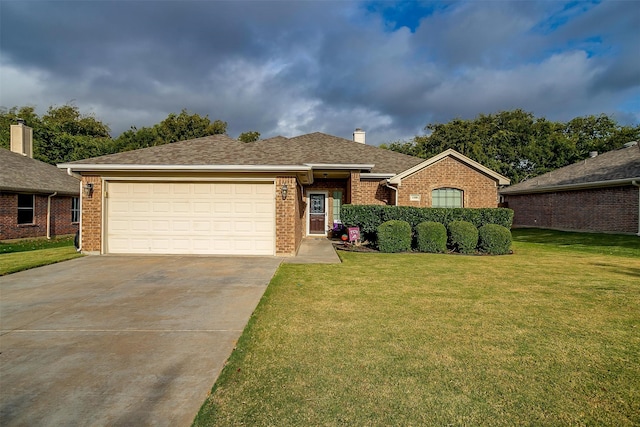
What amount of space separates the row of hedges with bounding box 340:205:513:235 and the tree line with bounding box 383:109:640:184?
2940cm

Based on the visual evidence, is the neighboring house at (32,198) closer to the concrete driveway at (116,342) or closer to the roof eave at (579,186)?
the concrete driveway at (116,342)

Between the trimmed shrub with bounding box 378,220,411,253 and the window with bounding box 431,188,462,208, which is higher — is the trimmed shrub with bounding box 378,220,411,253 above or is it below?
below

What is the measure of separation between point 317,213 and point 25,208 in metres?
13.6

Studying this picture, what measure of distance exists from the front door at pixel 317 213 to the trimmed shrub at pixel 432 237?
607 cm

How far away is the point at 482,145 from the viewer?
40.8 meters

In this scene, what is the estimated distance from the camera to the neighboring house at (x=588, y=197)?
1611cm

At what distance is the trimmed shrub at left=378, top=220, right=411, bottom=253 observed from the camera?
1110 centimetres

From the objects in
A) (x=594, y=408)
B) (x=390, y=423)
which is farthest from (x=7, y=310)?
(x=594, y=408)

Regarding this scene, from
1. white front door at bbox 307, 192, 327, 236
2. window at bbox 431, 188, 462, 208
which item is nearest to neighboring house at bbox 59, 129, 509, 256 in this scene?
white front door at bbox 307, 192, 327, 236

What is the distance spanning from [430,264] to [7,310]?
878 cm

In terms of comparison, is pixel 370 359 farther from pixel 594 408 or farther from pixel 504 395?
pixel 594 408

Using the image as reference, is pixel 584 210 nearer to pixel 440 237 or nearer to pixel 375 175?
pixel 375 175

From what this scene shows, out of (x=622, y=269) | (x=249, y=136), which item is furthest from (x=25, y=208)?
(x=249, y=136)

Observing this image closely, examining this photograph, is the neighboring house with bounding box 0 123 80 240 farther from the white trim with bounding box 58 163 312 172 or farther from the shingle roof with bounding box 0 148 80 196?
the white trim with bounding box 58 163 312 172
